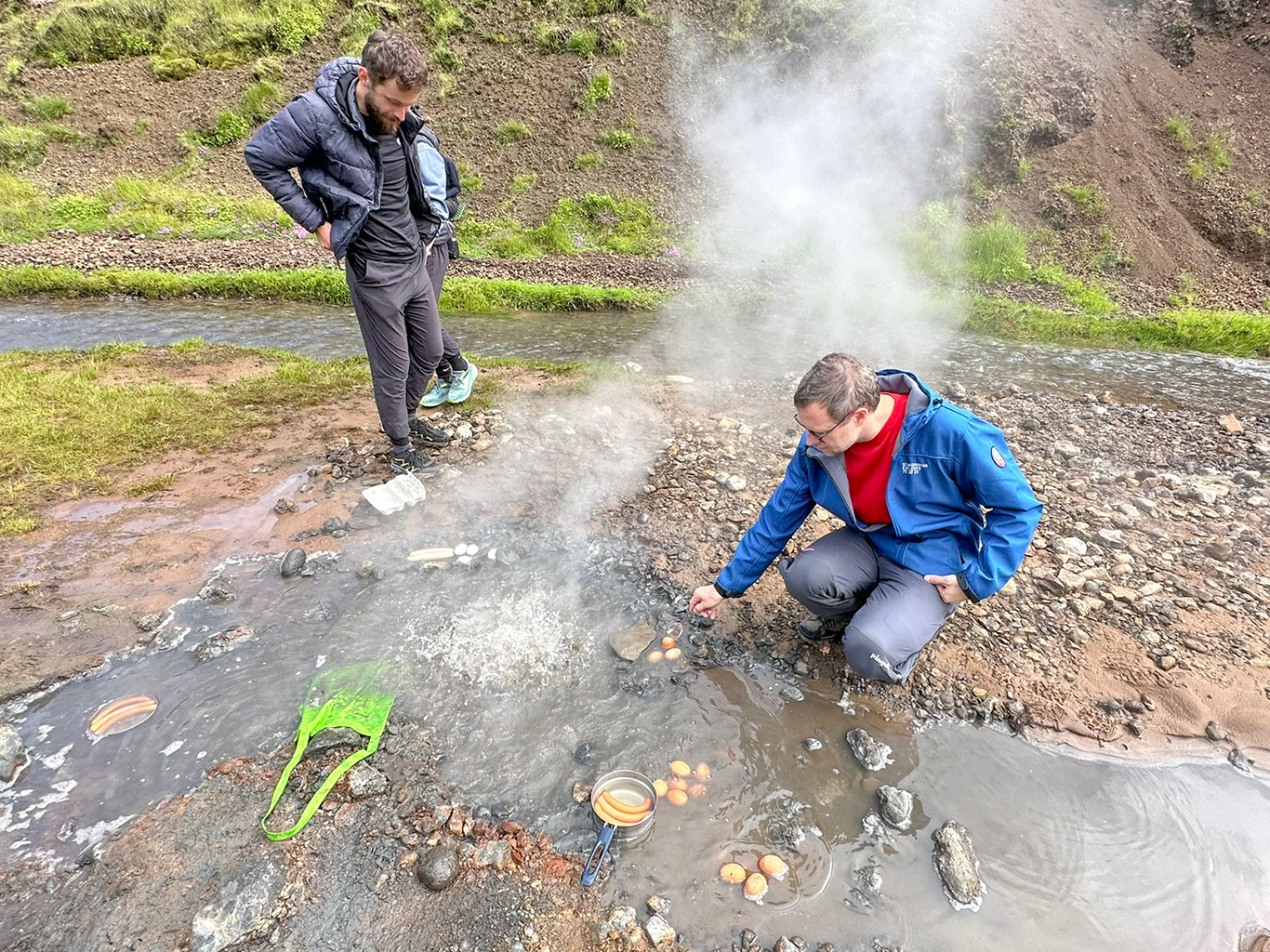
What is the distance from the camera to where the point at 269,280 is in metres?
10.2

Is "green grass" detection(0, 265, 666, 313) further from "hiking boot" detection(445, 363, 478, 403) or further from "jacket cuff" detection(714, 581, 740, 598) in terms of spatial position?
"jacket cuff" detection(714, 581, 740, 598)


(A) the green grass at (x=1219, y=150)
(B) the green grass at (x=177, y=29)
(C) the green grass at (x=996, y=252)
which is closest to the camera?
(C) the green grass at (x=996, y=252)

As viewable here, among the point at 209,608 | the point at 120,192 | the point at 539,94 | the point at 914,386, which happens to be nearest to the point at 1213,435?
the point at 914,386

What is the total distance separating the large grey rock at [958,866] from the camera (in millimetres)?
2324

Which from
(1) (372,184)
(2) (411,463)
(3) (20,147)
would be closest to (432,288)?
(1) (372,184)

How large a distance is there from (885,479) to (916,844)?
4.94ft

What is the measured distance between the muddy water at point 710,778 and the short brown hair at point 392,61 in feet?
9.21

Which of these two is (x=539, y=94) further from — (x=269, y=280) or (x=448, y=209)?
(x=448, y=209)

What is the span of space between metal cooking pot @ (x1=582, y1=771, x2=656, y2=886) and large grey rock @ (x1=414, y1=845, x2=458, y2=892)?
1.61 feet

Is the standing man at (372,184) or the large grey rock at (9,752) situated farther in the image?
the standing man at (372,184)

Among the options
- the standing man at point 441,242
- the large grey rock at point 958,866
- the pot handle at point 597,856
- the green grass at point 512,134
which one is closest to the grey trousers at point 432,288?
the standing man at point 441,242

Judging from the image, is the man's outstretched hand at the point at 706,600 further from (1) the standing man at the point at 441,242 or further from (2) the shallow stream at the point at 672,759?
(1) the standing man at the point at 441,242

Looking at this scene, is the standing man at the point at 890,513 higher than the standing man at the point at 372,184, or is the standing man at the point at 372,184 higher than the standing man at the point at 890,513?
the standing man at the point at 372,184

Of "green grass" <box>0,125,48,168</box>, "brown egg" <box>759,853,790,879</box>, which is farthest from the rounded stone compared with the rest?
"green grass" <box>0,125,48,168</box>
